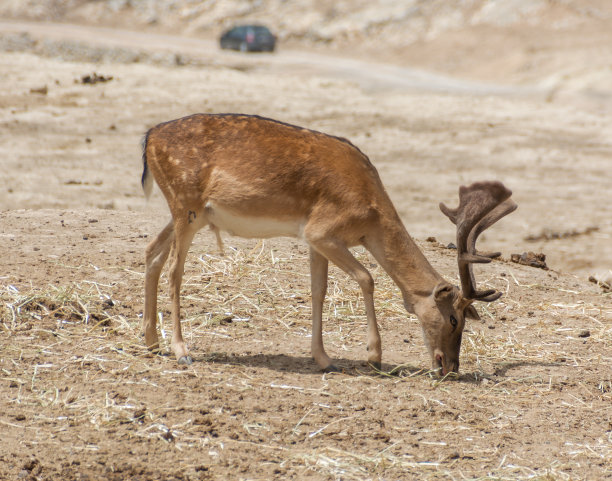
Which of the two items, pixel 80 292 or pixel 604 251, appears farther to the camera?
pixel 604 251

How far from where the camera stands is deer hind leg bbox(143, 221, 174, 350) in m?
6.86

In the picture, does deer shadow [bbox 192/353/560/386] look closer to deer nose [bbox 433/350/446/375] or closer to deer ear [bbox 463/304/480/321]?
deer nose [bbox 433/350/446/375]

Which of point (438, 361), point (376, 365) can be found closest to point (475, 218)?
point (438, 361)

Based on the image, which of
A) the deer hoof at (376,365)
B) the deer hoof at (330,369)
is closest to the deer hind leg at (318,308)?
the deer hoof at (330,369)

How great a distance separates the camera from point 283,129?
22.4ft

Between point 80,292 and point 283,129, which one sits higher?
point 283,129

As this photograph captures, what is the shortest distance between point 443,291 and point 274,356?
147cm

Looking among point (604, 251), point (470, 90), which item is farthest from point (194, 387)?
point (470, 90)

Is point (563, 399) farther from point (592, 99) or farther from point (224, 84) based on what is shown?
point (592, 99)

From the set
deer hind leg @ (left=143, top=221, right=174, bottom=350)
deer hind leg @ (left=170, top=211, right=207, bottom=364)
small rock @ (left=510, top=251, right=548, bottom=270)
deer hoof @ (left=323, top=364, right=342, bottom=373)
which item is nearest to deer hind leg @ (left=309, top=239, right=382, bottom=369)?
deer hoof @ (left=323, top=364, right=342, bottom=373)

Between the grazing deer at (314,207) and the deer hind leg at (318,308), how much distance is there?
0.02 meters

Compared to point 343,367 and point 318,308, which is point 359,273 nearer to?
point 318,308

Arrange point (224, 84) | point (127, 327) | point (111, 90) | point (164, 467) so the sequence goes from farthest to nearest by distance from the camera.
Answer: point (224, 84) → point (111, 90) → point (127, 327) → point (164, 467)

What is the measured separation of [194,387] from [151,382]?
12.4 inches
